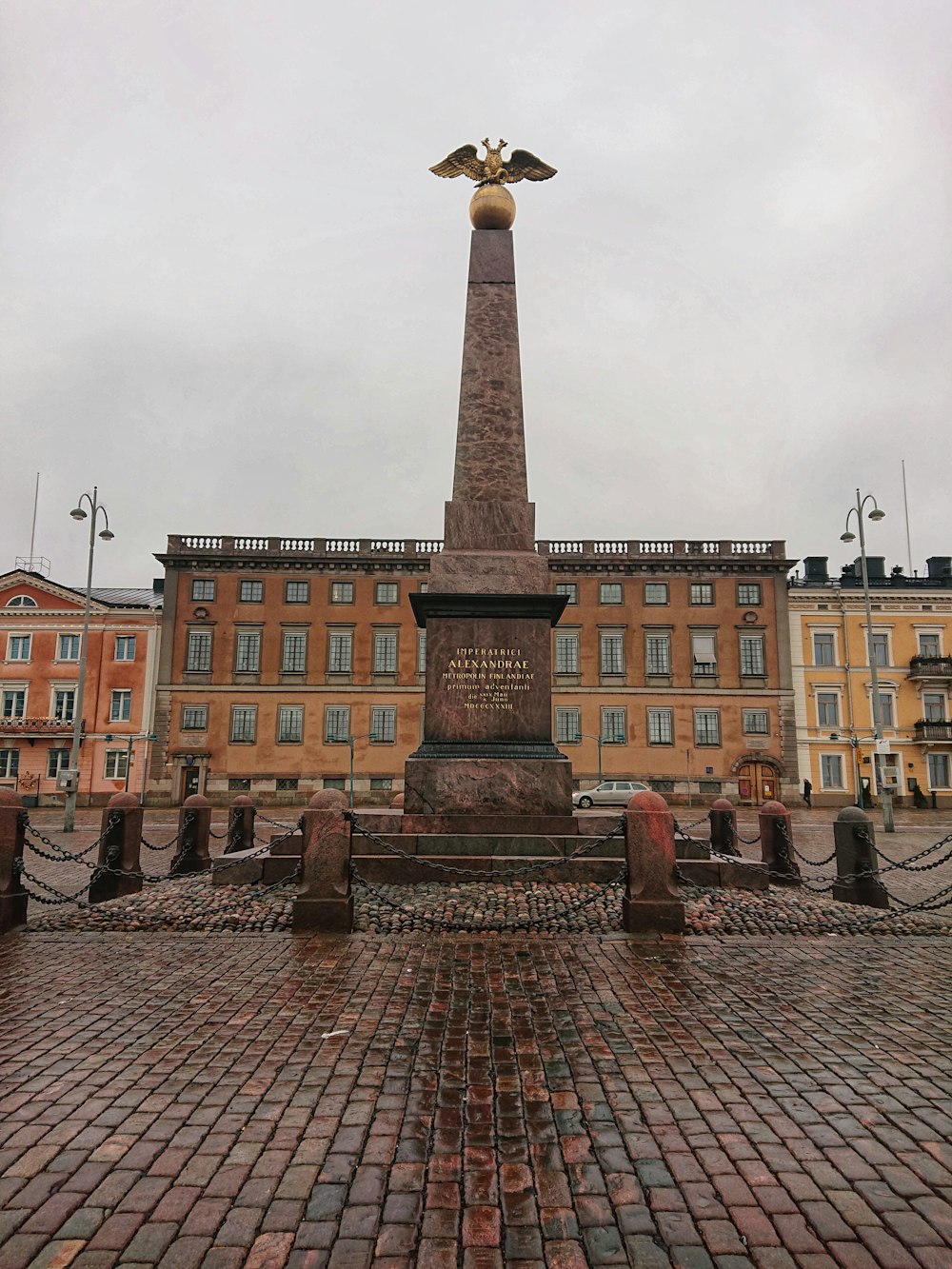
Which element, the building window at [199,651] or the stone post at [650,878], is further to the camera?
the building window at [199,651]

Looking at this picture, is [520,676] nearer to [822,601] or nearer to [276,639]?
[276,639]

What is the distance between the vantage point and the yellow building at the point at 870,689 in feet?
131

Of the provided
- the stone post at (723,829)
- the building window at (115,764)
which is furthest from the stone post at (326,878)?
the building window at (115,764)

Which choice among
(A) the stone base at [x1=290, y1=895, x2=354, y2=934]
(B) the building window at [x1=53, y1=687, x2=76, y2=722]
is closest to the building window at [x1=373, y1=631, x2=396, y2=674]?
(B) the building window at [x1=53, y1=687, x2=76, y2=722]

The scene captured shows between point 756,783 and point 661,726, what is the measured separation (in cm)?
553

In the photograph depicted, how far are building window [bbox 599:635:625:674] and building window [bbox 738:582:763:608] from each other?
6.64m

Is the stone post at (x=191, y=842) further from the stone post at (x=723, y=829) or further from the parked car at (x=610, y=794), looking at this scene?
the parked car at (x=610, y=794)

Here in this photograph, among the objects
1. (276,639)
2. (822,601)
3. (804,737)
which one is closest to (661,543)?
(822,601)

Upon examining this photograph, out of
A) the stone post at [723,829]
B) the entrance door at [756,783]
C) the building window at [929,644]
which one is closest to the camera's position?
the stone post at [723,829]

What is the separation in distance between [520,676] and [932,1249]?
8.78 m

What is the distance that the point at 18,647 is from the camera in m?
40.6

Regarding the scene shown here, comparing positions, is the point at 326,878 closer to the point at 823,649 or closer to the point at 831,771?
the point at 831,771

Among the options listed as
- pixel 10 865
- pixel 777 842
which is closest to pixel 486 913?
pixel 10 865

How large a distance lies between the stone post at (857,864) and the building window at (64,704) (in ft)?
129
